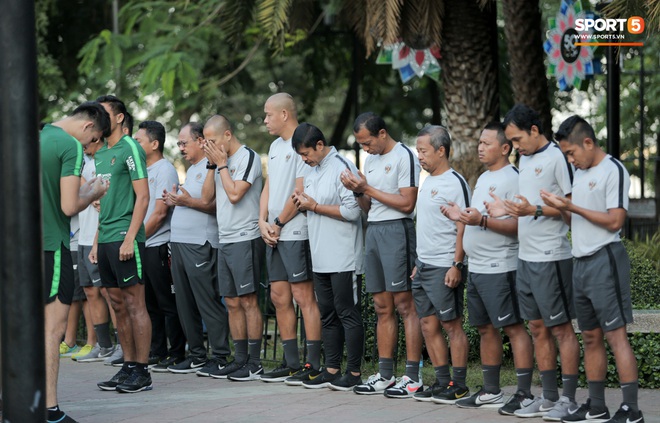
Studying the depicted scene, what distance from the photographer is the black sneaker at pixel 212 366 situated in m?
9.40

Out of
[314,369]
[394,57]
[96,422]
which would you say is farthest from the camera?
[394,57]

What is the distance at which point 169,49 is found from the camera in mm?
14172

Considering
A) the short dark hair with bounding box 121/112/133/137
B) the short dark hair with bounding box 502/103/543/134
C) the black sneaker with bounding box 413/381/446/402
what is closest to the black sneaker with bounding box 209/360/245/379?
the black sneaker with bounding box 413/381/446/402

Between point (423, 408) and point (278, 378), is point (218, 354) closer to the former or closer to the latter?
point (278, 378)

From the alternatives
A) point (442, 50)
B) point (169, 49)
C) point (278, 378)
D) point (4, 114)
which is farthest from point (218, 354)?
point (169, 49)

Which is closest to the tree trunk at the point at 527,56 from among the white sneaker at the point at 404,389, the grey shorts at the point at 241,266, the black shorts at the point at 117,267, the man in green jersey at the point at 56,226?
the grey shorts at the point at 241,266

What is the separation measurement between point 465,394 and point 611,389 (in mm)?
1244

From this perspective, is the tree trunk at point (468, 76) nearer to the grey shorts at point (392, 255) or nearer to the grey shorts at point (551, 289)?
the grey shorts at point (392, 255)

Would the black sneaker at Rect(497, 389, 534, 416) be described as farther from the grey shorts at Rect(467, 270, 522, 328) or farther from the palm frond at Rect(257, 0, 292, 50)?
the palm frond at Rect(257, 0, 292, 50)

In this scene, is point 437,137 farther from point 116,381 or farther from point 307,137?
point 116,381

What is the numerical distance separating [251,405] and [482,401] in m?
1.70

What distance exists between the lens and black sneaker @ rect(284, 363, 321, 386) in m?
8.74

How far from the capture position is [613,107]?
40.5 ft

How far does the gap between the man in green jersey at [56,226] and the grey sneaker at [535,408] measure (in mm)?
3039
